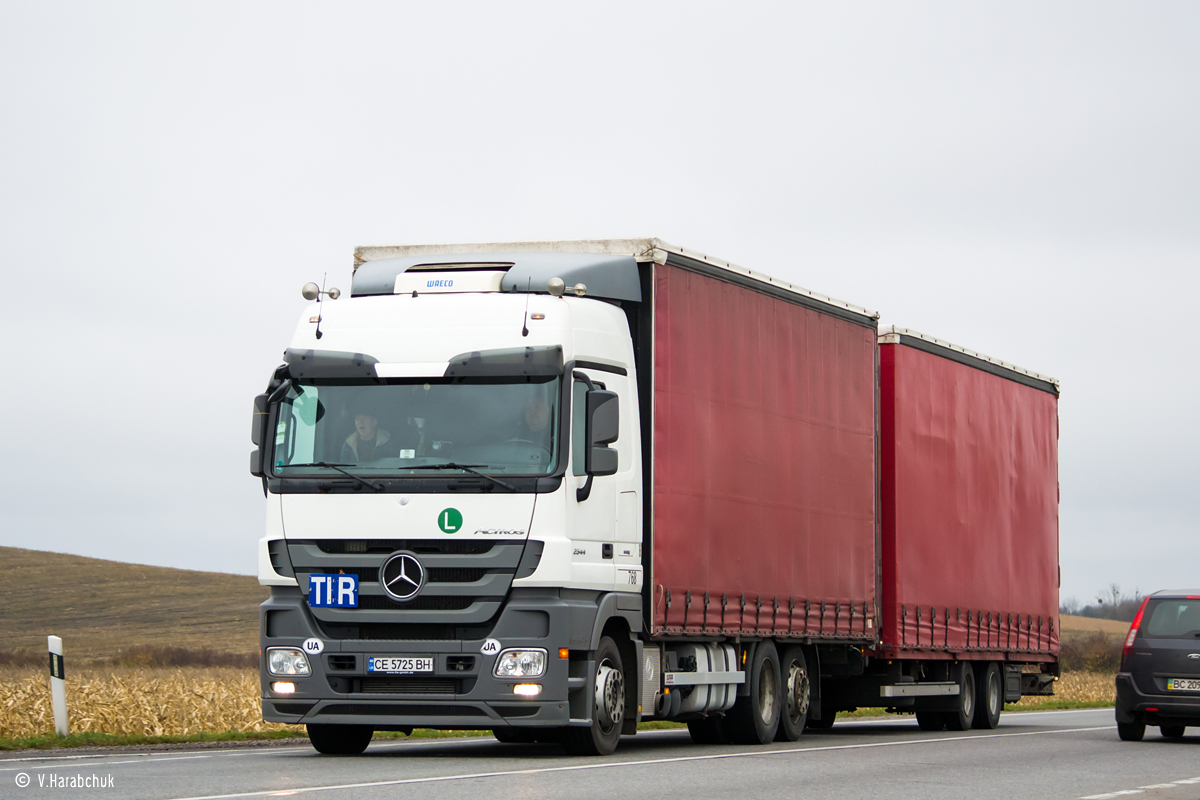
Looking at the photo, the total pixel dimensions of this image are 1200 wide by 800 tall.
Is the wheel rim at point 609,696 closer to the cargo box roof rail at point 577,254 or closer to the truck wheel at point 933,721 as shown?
the cargo box roof rail at point 577,254

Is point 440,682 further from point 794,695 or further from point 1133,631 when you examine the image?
point 1133,631

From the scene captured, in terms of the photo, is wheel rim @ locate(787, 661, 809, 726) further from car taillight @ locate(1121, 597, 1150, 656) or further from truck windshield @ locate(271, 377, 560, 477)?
truck windshield @ locate(271, 377, 560, 477)

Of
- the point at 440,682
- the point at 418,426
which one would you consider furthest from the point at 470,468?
the point at 440,682

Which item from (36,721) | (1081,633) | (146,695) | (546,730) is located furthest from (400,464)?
(1081,633)

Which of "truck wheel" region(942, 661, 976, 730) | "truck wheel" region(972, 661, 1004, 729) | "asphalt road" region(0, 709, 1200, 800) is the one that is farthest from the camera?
"truck wheel" region(972, 661, 1004, 729)

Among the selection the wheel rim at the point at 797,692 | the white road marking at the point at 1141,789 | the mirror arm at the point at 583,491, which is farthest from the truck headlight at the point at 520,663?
the wheel rim at the point at 797,692

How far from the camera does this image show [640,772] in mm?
13000

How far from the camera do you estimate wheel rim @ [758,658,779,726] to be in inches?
691

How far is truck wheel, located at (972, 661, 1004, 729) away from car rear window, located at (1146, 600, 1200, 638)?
389 cm

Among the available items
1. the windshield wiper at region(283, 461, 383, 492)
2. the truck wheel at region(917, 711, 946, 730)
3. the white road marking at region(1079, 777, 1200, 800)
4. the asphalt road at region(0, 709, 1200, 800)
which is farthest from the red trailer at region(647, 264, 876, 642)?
the truck wheel at region(917, 711, 946, 730)

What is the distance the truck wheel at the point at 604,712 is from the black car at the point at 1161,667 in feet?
24.0

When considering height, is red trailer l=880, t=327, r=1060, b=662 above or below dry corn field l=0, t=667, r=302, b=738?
above

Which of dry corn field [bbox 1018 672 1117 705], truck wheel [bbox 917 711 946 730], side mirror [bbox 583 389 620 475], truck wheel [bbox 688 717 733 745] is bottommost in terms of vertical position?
dry corn field [bbox 1018 672 1117 705]

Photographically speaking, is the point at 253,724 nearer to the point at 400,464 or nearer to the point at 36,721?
the point at 36,721
